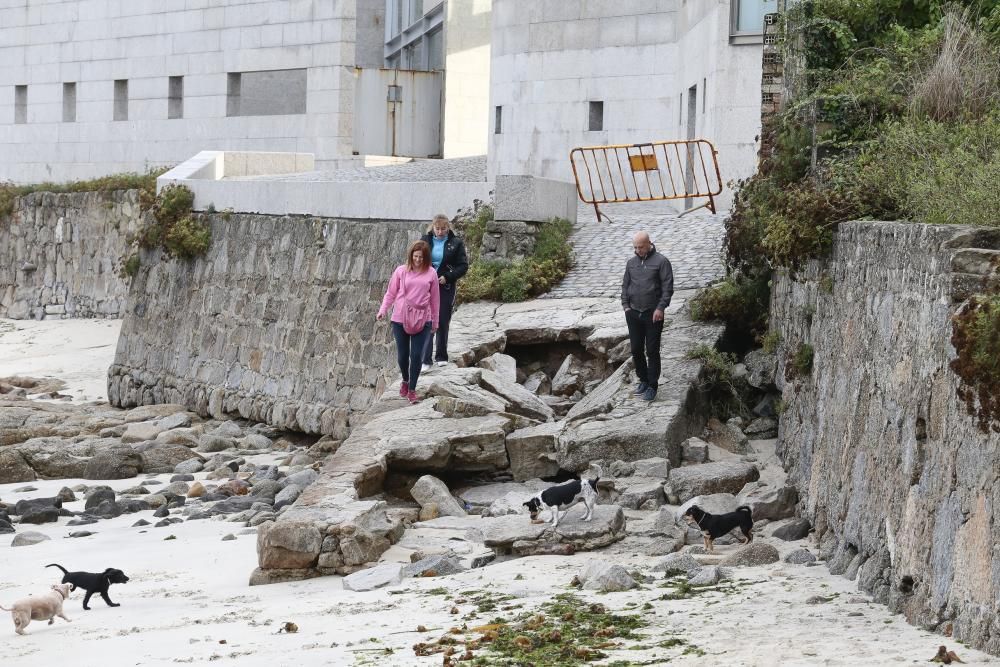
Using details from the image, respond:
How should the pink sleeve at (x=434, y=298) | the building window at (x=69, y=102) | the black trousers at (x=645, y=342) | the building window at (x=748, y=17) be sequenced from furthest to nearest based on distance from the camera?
the building window at (x=69, y=102), the building window at (x=748, y=17), the pink sleeve at (x=434, y=298), the black trousers at (x=645, y=342)

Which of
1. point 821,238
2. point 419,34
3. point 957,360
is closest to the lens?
point 957,360

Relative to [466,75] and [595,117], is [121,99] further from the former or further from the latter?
[595,117]

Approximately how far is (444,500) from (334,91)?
67.4 feet

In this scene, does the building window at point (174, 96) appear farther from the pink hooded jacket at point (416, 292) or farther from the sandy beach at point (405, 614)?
the sandy beach at point (405, 614)

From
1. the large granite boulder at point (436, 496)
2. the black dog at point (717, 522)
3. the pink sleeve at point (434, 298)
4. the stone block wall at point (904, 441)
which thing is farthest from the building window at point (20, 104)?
the black dog at point (717, 522)

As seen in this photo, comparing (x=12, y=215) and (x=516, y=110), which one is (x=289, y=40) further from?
(x=516, y=110)

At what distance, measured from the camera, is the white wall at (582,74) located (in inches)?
891

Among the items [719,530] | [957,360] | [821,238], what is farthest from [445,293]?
[957,360]

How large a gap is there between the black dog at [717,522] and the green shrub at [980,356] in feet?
9.25

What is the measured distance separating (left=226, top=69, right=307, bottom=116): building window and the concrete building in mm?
36

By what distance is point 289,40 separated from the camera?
31.1 m

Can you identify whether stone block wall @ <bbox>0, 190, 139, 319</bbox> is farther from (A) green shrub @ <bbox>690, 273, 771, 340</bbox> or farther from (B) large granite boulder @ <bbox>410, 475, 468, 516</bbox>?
(B) large granite boulder @ <bbox>410, 475, 468, 516</bbox>

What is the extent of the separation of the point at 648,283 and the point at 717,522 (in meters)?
3.20

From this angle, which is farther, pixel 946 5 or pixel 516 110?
pixel 516 110
